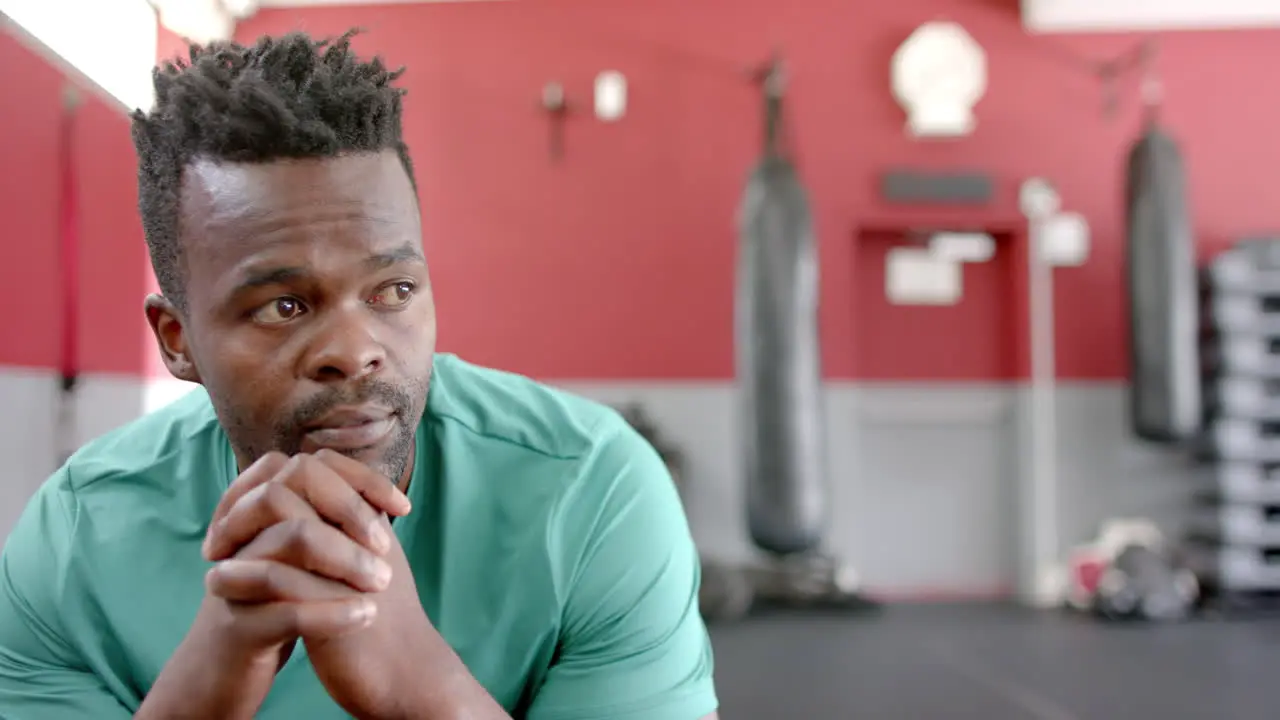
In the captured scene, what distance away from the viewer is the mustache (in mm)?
846

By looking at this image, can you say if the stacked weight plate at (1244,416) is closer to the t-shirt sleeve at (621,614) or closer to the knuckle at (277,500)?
the t-shirt sleeve at (621,614)

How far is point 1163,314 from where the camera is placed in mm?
3832

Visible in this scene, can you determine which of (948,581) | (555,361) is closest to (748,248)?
(555,361)

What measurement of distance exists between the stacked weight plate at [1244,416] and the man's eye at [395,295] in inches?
166

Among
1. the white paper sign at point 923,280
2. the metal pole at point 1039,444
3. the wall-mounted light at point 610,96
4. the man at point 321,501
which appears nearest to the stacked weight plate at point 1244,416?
the metal pole at point 1039,444

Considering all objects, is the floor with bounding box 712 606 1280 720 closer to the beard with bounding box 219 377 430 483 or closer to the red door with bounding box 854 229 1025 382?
the red door with bounding box 854 229 1025 382

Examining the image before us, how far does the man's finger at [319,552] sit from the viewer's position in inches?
28.2

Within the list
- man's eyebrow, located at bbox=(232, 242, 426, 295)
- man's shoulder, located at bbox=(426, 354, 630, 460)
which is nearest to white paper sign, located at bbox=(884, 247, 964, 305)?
man's shoulder, located at bbox=(426, 354, 630, 460)

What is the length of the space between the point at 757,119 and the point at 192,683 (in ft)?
13.7

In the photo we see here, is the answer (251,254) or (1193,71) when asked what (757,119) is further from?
(251,254)

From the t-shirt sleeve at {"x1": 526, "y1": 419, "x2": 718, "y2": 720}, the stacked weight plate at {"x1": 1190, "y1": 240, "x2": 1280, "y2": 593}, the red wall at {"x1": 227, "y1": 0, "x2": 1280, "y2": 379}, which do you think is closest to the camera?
the t-shirt sleeve at {"x1": 526, "y1": 419, "x2": 718, "y2": 720}

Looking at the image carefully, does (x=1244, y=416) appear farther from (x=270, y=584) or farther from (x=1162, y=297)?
(x=270, y=584)

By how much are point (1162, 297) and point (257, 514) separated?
3924 mm

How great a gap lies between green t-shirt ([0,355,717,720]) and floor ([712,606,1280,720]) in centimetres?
178
